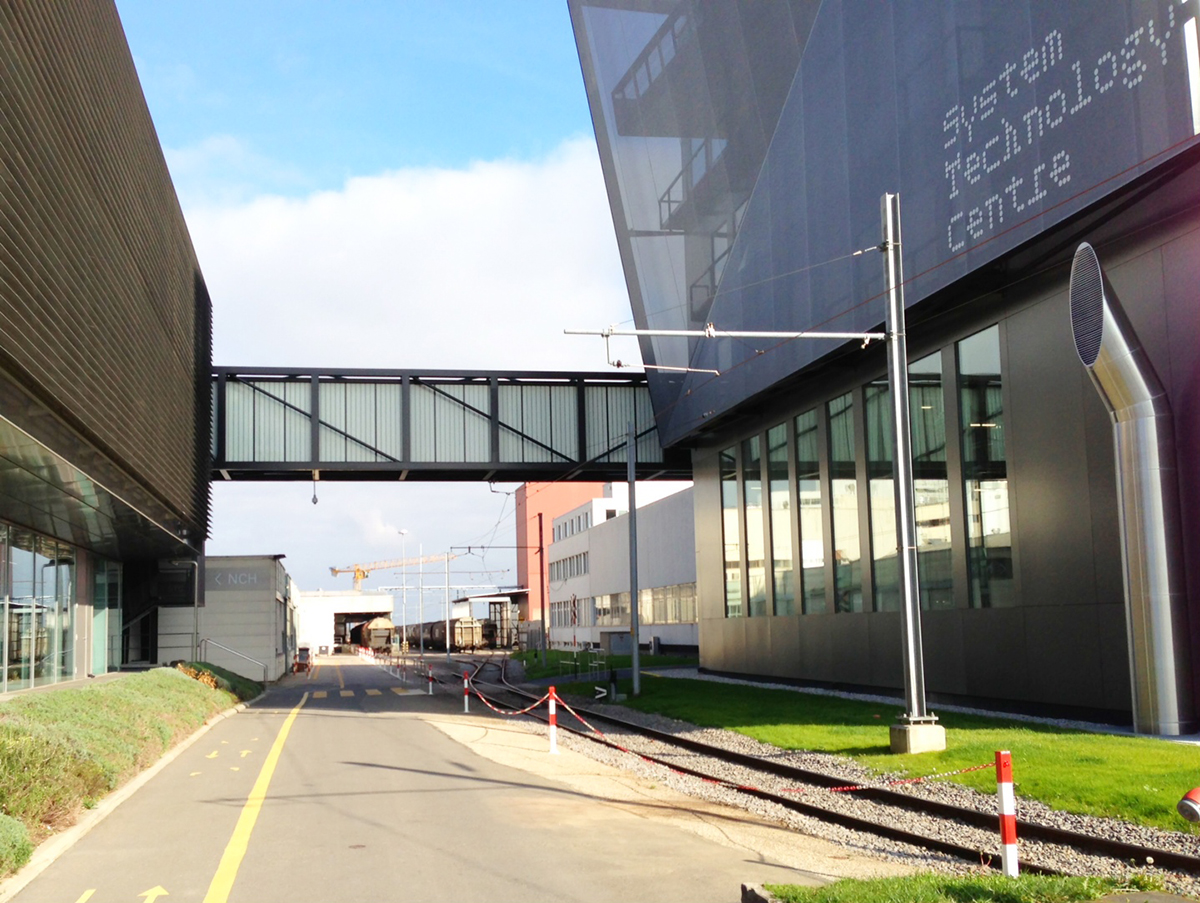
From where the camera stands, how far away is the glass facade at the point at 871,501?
21656 millimetres

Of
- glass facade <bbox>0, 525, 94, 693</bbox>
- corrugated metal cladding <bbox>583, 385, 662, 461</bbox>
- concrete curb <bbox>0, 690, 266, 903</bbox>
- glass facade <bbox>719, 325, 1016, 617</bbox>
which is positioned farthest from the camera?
corrugated metal cladding <bbox>583, 385, 662, 461</bbox>

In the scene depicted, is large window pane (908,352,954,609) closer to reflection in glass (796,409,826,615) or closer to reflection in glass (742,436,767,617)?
reflection in glass (796,409,826,615)

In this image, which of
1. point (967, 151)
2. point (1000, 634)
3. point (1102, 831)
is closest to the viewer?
point (1102, 831)

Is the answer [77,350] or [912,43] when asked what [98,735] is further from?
[912,43]

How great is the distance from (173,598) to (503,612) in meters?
55.5

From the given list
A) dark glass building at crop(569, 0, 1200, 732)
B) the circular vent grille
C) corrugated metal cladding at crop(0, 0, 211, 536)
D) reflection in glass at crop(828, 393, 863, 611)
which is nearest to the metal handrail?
corrugated metal cladding at crop(0, 0, 211, 536)

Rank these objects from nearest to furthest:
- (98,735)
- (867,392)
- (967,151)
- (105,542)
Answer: (98,735) < (967,151) < (867,392) < (105,542)

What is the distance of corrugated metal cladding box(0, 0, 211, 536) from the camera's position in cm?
1478

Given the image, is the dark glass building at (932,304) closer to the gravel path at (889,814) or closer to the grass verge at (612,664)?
the gravel path at (889,814)

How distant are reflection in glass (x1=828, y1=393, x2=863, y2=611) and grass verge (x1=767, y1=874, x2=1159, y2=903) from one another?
19794mm

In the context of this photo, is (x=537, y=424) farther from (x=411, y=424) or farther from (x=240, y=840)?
(x=240, y=840)

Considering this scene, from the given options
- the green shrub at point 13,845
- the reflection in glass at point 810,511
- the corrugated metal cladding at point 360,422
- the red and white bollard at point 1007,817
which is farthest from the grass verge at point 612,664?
the red and white bollard at point 1007,817

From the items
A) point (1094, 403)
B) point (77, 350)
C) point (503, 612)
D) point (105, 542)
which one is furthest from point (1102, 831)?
point (503, 612)

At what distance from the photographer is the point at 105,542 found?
31.5 metres
